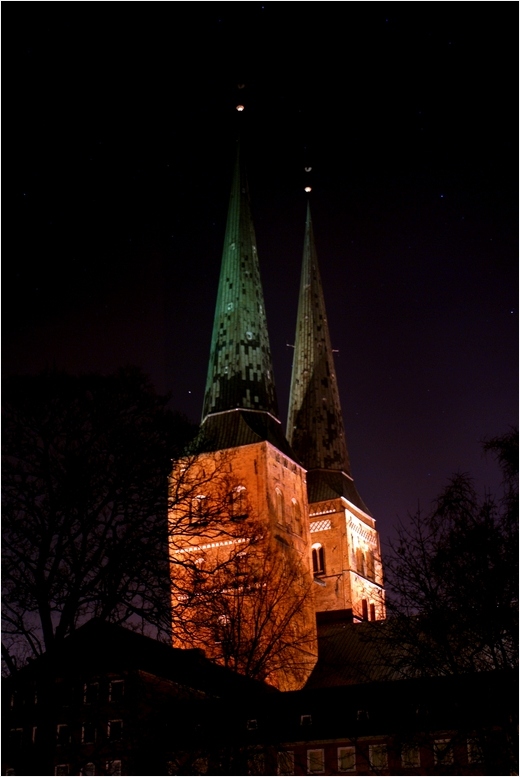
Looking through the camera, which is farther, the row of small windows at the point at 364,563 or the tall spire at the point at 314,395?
the tall spire at the point at 314,395

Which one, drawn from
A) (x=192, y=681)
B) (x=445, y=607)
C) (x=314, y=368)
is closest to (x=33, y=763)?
(x=445, y=607)

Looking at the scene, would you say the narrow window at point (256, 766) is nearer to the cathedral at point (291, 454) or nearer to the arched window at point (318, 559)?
the cathedral at point (291, 454)

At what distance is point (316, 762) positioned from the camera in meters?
48.1

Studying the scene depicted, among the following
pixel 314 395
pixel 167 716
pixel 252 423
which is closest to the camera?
A: pixel 167 716

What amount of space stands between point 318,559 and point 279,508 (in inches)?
518

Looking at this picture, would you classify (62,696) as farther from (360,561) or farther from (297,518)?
(360,561)

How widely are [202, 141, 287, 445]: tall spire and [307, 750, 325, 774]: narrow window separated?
24.5 meters

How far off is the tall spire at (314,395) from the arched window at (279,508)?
1269cm

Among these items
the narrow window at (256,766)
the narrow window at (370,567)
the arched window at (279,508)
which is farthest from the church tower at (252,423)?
the narrow window at (256,766)

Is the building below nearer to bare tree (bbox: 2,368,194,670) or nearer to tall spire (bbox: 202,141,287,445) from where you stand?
bare tree (bbox: 2,368,194,670)

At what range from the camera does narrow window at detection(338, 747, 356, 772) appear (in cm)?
4784

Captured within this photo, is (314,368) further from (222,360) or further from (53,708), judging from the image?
(53,708)

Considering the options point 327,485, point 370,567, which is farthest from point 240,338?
point 370,567

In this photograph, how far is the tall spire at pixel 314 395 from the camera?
268ft
